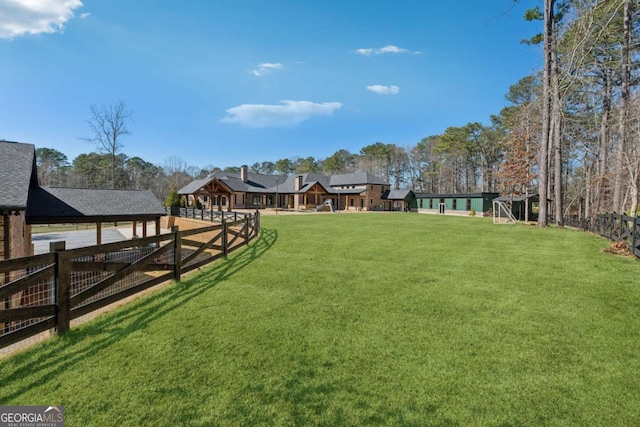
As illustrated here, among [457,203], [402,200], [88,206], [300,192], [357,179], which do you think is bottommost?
[88,206]

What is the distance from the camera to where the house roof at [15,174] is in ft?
23.6

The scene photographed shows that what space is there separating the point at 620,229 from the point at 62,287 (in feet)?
57.2

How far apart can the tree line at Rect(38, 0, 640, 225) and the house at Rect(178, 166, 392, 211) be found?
605 inches

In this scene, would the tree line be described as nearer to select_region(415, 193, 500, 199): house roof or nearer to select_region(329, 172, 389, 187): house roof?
select_region(415, 193, 500, 199): house roof

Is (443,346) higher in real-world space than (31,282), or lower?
lower

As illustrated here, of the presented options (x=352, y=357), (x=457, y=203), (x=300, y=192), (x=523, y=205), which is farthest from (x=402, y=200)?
(x=352, y=357)

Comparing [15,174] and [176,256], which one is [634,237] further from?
[15,174]

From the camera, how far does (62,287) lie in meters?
4.13

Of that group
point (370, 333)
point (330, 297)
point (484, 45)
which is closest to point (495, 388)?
point (370, 333)

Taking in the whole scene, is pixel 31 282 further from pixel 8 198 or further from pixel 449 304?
pixel 449 304

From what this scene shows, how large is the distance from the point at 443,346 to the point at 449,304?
160 cm

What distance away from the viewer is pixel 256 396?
2896 mm

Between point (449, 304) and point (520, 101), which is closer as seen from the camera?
point (449, 304)

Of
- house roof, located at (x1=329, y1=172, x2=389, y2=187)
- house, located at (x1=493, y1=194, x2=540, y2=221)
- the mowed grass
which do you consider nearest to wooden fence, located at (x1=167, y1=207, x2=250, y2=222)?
the mowed grass
